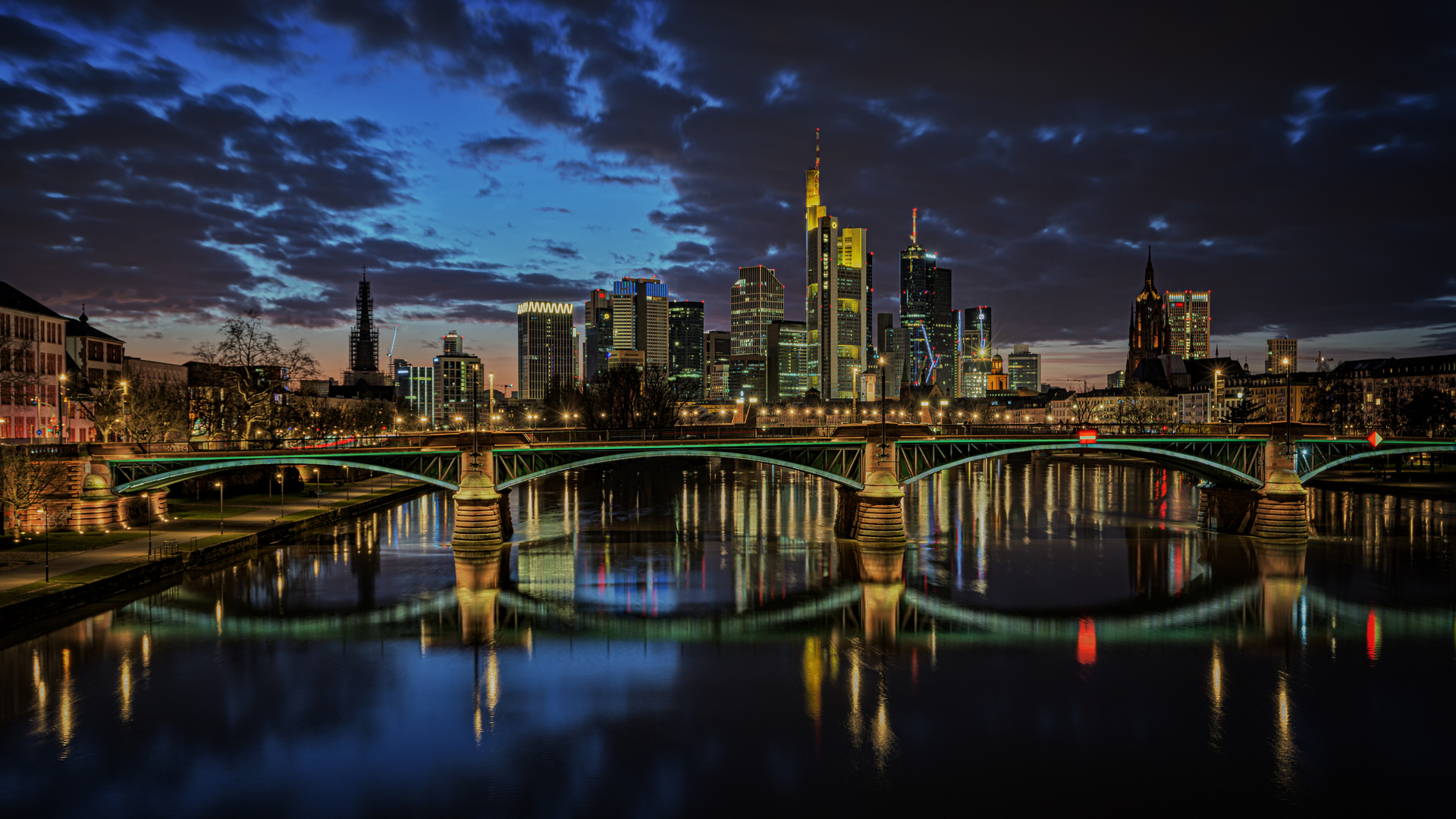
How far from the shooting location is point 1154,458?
66188 millimetres

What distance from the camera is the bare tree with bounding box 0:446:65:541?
48.0 meters

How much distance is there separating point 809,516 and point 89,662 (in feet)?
180

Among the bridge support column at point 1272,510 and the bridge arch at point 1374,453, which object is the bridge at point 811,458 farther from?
the bridge arch at point 1374,453

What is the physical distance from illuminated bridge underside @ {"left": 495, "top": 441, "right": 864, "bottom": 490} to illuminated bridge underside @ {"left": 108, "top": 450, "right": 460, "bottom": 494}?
382cm

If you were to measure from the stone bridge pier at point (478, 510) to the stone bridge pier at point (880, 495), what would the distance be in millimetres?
25453

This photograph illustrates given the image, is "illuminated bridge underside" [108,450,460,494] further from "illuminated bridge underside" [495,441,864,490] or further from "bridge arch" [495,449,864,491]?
"bridge arch" [495,449,864,491]

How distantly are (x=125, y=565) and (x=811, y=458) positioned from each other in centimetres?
4031

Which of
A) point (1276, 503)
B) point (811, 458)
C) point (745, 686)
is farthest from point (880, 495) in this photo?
point (1276, 503)

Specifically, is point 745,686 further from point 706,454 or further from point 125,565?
point 125,565

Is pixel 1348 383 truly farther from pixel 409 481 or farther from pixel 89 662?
pixel 89 662

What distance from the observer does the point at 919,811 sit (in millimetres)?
21719

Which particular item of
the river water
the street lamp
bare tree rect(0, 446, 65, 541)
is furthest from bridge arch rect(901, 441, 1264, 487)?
bare tree rect(0, 446, 65, 541)

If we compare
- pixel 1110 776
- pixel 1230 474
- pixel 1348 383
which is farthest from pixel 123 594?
pixel 1348 383

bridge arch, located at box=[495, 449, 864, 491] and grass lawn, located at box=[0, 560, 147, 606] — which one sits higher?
bridge arch, located at box=[495, 449, 864, 491]
